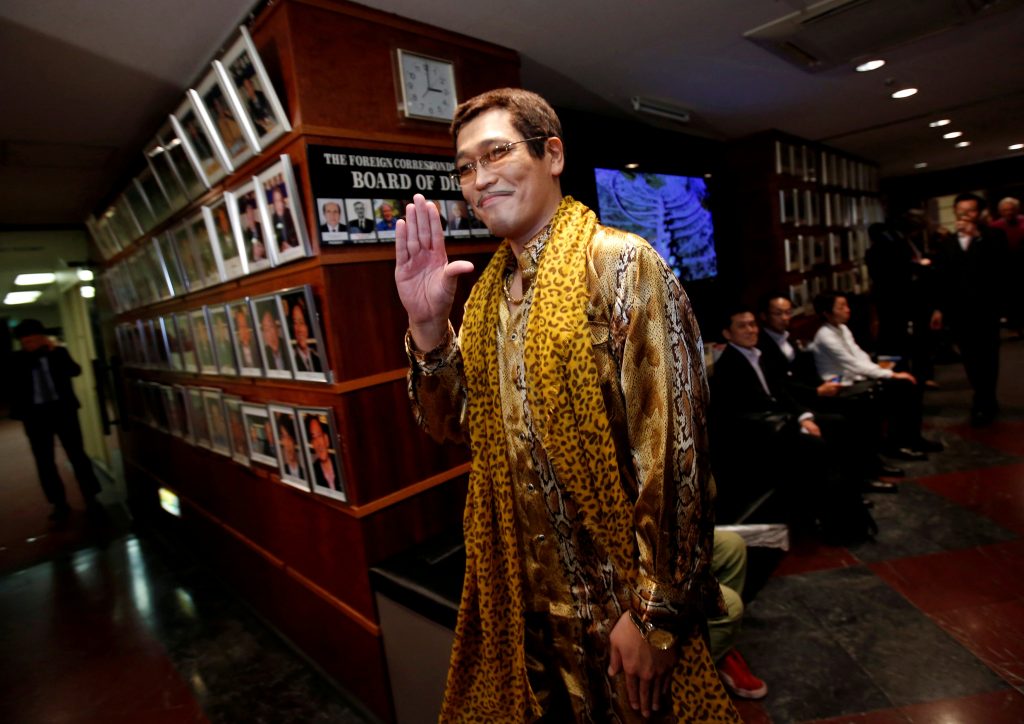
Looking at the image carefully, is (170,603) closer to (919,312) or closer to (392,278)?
(392,278)

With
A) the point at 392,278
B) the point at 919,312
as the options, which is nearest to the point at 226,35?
the point at 392,278

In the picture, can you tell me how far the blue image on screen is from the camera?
391 cm

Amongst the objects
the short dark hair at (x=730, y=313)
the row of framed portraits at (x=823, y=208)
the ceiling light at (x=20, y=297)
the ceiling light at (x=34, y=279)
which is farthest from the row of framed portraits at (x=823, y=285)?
the ceiling light at (x=20, y=297)

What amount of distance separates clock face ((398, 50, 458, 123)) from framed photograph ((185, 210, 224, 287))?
1.19m

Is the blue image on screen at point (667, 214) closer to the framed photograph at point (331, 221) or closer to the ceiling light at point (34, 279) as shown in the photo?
the framed photograph at point (331, 221)

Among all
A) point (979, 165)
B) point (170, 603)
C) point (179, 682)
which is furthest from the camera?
point (979, 165)

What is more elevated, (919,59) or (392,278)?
(919,59)

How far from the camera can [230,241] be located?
8.14 feet

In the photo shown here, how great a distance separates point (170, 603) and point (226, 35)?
323 cm

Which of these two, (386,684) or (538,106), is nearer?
(538,106)

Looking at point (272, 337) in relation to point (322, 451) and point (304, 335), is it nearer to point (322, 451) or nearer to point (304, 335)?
point (304, 335)

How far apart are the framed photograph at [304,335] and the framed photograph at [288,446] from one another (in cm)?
24

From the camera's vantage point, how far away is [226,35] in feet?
6.88

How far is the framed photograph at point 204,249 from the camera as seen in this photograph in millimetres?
2649
